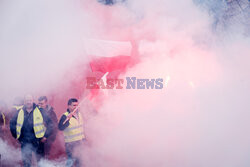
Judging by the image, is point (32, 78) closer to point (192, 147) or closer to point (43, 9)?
point (43, 9)

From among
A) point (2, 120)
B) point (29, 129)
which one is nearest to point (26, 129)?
point (29, 129)

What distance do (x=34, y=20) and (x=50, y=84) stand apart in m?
1.10

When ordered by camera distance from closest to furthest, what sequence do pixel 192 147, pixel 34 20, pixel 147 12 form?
pixel 34 20, pixel 192 147, pixel 147 12

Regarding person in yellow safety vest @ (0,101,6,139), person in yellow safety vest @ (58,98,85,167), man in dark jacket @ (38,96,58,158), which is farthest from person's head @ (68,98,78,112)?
person in yellow safety vest @ (0,101,6,139)

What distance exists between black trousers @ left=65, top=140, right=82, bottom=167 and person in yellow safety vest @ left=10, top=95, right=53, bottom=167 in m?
0.38

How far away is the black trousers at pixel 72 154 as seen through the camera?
13.4ft

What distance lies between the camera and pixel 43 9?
408 centimetres

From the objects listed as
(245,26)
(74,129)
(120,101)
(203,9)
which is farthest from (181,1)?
(74,129)

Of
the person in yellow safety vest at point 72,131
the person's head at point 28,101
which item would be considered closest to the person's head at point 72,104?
the person in yellow safety vest at point 72,131

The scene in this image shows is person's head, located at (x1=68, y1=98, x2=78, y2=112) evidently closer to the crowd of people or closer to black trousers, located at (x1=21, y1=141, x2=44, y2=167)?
the crowd of people

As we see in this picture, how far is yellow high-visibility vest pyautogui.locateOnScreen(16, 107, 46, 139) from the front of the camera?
396cm

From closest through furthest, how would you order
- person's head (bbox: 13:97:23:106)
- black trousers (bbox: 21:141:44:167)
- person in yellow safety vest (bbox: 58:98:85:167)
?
black trousers (bbox: 21:141:44:167) → person in yellow safety vest (bbox: 58:98:85:167) → person's head (bbox: 13:97:23:106)

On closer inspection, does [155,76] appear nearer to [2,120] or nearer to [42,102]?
[42,102]

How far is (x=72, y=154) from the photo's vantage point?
4.11 meters
